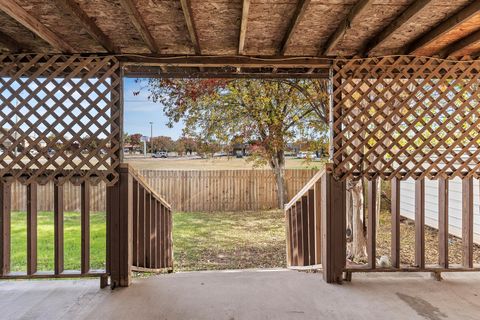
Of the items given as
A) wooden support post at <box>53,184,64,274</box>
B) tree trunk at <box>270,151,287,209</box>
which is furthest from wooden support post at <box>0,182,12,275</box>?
tree trunk at <box>270,151,287,209</box>

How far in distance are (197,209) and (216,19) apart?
23.8 feet

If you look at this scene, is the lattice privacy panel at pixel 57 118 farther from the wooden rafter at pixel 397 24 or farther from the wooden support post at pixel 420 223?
the wooden support post at pixel 420 223

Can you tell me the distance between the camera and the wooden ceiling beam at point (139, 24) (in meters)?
1.88

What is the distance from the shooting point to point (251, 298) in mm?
2381

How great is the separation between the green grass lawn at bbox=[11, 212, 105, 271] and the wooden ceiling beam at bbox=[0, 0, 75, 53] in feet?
10.4

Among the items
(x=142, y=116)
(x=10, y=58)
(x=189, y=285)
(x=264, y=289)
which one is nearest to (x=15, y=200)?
(x=142, y=116)

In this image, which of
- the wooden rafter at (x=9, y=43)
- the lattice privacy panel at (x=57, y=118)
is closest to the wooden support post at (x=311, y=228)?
the lattice privacy panel at (x=57, y=118)

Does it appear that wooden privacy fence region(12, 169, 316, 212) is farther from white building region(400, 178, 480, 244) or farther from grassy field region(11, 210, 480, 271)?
white building region(400, 178, 480, 244)

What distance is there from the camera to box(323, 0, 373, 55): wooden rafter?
1.90m

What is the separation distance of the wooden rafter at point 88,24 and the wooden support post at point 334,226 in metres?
2.05

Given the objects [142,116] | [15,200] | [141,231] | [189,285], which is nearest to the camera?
[189,285]

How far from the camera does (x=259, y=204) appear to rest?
8.98 meters

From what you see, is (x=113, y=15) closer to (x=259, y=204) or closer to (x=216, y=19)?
(x=216, y=19)

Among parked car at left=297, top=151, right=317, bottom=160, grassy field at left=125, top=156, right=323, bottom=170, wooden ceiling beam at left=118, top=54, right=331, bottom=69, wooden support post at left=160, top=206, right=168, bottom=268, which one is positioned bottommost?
wooden support post at left=160, top=206, right=168, bottom=268
